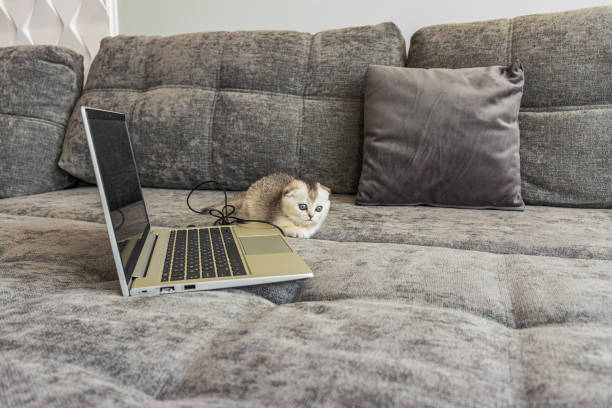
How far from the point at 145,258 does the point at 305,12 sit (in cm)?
163

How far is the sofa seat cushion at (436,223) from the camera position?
0.94m

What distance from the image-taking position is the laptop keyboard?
0.72m

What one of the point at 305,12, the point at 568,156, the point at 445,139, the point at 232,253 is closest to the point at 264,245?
the point at 232,253

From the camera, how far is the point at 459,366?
45 cm

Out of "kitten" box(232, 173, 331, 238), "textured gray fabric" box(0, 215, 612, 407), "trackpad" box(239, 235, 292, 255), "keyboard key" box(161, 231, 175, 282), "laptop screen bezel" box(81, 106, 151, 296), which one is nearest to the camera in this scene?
"textured gray fabric" box(0, 215, 612, 407)

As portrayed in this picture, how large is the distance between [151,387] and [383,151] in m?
1.07

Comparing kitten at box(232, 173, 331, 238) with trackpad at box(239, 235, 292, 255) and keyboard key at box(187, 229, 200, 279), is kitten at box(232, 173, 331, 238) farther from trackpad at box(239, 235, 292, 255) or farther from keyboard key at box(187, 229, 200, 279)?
keyboard key at box(187, 229, 200, 279)

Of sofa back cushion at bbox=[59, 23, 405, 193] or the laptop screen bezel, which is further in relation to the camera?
sofa back cushion at bbox=[59, 23, 405, 193]

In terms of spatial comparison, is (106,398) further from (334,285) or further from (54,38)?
(54,38)

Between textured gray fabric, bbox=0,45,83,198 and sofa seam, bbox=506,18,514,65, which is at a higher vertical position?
sofa seam, bbox=506,18,514,65

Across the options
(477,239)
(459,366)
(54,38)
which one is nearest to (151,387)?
(459,366)

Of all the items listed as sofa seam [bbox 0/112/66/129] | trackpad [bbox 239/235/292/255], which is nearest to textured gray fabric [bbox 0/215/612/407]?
trackpad [bbox 239/235/292/255]

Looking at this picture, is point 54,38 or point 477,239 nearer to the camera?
point 477,239

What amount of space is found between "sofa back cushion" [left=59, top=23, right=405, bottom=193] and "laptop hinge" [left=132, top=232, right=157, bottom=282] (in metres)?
0.69
